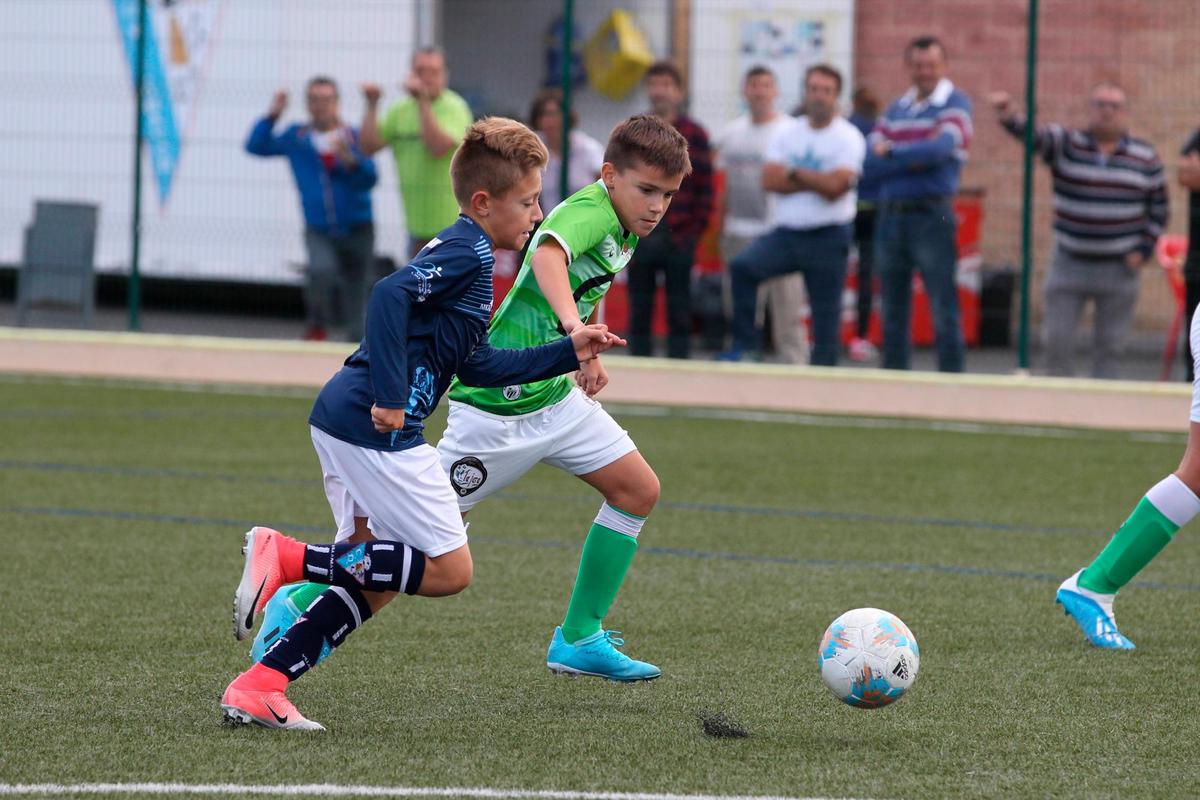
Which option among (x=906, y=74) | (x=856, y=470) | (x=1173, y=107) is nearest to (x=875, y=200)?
(x=906, y=74)

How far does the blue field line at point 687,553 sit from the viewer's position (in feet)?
22.4

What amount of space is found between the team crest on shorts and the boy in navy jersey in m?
0.51

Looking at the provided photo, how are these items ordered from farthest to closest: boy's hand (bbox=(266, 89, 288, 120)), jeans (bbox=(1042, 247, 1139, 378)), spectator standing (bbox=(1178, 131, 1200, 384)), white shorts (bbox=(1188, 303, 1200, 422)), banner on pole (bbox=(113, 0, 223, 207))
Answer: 1. banner on pole (bbox=(113, 0, 223, 207))
2. boy's hand (bbox=(266, 89, 288, 120))
3. jeans (bbox=(1042, 247, 1139, 378))
4. spectator standing (bbox=(1178, 131, 1200, 384))
5. white shorts (bbox=(1188, 303, 1200, 422))

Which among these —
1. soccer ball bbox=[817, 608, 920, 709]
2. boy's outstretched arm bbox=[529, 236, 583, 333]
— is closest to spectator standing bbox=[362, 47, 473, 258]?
boy's outstretched arm bbox=[529, 236, 583, 333]

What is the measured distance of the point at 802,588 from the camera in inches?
255

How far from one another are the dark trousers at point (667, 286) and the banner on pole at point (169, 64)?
3476 millimetres

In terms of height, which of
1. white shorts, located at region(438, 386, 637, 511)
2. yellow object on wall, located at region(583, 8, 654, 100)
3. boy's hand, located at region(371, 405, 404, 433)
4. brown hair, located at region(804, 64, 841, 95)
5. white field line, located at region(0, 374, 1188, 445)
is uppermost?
yellow object on wall, located at region(583, 8, 654, 100)

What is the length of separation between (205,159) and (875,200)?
4.76m

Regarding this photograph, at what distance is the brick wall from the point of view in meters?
11.4

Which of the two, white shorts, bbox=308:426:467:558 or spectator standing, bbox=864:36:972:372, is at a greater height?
spectator standing, bbox=864:36:972:372

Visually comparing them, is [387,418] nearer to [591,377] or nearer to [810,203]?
[591,377]

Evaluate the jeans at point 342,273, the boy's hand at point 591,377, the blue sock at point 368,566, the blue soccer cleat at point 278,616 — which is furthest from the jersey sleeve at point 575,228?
the jeans at point 342,273

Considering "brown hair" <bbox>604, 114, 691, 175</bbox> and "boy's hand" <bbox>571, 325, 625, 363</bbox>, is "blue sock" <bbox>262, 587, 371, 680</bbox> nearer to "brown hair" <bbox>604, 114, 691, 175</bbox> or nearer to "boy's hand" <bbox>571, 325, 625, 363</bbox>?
"boy's hand" <bbox>571, 325, 625, 363</bbox>

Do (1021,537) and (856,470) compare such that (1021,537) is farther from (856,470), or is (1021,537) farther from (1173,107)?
(1173,107)
